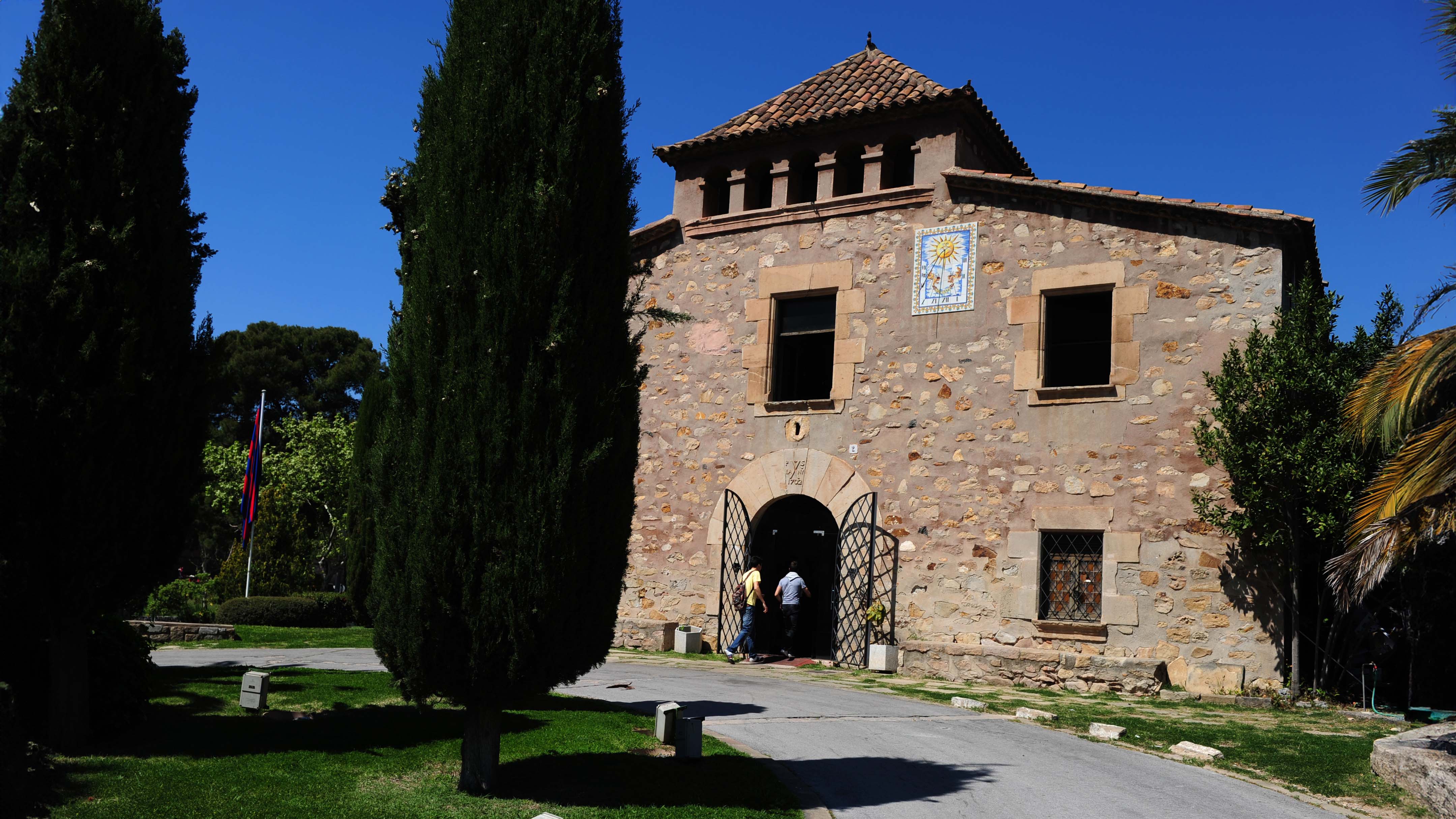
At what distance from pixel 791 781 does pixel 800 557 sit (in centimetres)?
954

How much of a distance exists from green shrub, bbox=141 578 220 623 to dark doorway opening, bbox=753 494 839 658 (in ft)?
33.0

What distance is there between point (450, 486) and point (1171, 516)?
10155 millimetres

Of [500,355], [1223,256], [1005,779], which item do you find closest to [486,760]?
[500,355]

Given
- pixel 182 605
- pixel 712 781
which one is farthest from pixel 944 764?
pixel 182 605

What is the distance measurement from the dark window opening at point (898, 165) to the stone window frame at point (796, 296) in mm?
1397

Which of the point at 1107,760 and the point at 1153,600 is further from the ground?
the point at 1153,600

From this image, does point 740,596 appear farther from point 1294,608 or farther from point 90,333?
point 90,333

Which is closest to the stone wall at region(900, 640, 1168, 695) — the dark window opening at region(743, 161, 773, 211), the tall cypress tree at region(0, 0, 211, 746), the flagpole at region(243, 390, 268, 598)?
the dark window opening at region(743, 161, 773, 211)

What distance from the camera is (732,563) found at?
638 inches

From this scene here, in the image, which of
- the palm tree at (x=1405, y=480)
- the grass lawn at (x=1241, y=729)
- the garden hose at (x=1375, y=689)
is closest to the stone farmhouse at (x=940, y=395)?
the grass lawn at (x=1241, y=729)

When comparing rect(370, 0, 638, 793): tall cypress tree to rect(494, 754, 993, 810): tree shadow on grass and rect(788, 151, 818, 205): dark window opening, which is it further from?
rect(788, 151, 818, 205): dark window opening

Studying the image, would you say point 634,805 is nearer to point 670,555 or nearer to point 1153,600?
point 1153,600

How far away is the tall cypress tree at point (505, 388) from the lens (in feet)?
19.8

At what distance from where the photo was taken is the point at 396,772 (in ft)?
21.7
